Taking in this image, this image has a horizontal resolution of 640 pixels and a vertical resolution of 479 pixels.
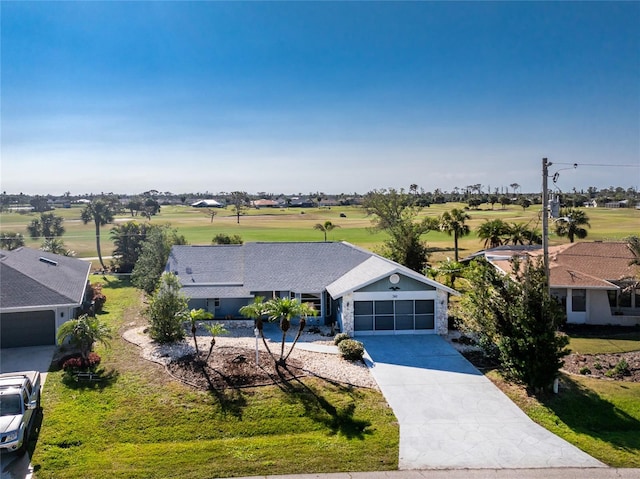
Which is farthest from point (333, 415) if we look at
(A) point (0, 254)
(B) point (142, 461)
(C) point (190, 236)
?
(C) point (190, 236)

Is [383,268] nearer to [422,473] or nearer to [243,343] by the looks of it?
[243,343]

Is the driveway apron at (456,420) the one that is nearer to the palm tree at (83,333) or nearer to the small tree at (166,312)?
the small tree at (166,312)

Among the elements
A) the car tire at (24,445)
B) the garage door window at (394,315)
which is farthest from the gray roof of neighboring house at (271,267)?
the car tire at (24,445)

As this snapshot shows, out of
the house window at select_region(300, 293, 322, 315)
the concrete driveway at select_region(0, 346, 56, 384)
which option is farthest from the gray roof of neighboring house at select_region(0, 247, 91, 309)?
the house window at select_region(300, 293, 322, 315)

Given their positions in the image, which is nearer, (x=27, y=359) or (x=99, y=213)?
(x=27, y=359)

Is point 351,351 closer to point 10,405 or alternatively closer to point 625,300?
point 10,405

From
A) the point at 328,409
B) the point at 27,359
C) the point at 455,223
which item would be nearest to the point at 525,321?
the point at 328,409
